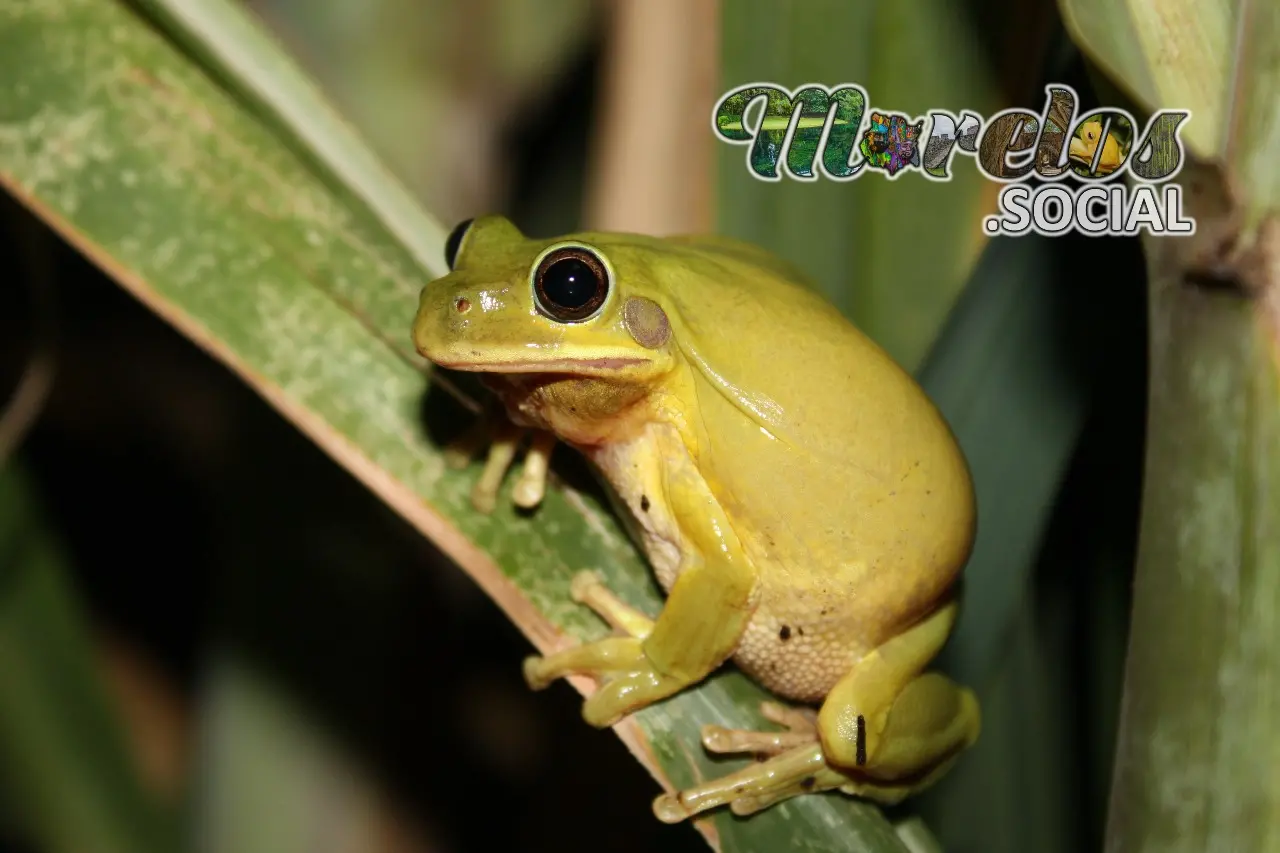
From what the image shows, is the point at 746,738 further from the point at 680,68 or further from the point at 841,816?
the point at 680,68

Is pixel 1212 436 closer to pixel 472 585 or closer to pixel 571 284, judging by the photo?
pixel 571 284

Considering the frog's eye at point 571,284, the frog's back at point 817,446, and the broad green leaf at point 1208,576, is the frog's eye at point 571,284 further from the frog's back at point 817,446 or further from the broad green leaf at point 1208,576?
the broad green leaf at point 1208,576

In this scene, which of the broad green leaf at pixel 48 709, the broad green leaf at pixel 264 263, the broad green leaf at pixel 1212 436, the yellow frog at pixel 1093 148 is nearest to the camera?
the broad green leaf at pixel 1212 436

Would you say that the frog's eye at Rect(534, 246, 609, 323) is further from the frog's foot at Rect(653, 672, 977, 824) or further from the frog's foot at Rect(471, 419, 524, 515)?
the frog's foot at Rect(653, 672, 977, 824)

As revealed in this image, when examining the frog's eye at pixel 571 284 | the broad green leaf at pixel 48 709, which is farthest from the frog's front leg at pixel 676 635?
the broad green leaf at pixel 48 709

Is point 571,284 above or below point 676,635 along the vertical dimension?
above

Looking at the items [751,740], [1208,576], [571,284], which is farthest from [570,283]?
[1208,576]
